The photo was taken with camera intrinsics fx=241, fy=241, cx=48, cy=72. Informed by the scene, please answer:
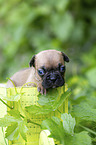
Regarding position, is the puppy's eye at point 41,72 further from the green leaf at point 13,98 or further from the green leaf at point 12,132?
the green leaf at point 12,132

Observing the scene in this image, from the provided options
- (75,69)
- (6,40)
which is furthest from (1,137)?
(6,40)

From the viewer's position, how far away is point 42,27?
462cm

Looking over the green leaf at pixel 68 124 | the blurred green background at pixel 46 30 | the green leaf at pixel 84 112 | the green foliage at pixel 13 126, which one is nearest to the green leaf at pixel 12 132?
the green foliage at pixel 13 126

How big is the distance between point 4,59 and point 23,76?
3083 millimetres

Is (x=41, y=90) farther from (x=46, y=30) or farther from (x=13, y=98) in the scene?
(x=46, y=30)

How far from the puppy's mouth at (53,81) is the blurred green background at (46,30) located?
2.74m

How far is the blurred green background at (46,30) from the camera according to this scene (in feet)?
14.3

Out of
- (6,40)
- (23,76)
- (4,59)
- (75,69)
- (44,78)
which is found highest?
(6,40)

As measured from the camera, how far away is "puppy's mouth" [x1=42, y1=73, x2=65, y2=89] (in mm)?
1391

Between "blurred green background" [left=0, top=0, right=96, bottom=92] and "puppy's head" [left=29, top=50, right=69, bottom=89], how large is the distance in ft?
8.61

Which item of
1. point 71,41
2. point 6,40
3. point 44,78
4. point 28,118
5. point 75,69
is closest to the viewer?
point 28,118

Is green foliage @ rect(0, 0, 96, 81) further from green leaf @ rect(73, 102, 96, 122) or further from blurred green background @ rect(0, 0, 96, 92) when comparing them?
green leaf @ rect(73, 102, 96, 122)

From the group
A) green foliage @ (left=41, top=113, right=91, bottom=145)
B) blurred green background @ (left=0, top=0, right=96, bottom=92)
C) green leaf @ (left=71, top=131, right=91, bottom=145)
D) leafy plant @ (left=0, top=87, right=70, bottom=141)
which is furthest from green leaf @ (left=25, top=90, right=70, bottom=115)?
blurred green background @ (left=0, top=0, right=96, bottom=92)

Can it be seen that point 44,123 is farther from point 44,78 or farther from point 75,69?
point 75,69
